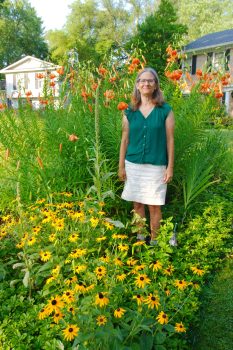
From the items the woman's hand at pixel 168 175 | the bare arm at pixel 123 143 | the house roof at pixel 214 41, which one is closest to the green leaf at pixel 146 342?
the woman's hand at pixel 168 175

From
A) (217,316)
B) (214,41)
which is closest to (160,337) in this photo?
(217,316)

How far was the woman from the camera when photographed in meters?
3.25

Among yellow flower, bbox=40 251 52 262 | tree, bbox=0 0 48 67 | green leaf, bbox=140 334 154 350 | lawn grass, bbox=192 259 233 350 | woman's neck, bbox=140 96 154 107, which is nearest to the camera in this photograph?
green leaf, bbox=140 334 154 350

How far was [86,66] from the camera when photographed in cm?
483

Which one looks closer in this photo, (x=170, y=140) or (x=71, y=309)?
(x=71, y=309)

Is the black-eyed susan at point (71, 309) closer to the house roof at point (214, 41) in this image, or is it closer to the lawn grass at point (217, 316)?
the lawn grass at point (217, 316)

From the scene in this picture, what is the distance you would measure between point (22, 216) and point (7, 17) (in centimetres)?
4512

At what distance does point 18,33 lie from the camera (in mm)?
42562

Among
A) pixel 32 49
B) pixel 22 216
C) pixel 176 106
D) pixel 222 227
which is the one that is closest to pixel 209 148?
pixel 176 106

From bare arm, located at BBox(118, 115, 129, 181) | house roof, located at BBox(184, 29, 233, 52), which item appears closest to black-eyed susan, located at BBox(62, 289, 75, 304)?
bare arm, located at BBox(118, 115, 129, 181)

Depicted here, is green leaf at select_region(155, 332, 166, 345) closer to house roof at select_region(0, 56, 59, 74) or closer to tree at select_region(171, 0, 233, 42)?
house roof at select_region(0, 56, 59, 74)

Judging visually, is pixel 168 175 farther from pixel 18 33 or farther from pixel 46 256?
pixel 18 33

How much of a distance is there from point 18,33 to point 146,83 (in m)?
44.1

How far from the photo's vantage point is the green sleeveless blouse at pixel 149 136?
325cm
